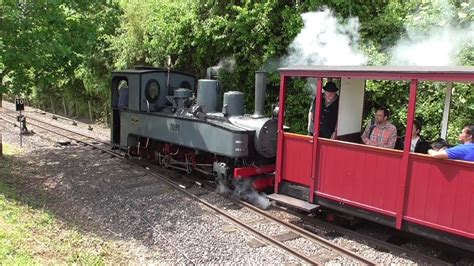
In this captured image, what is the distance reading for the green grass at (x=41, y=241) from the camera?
582cm

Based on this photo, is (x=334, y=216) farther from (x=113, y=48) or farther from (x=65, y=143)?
(x=113, y=48)

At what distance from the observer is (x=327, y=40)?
1084 centimetres

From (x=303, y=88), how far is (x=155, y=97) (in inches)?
154

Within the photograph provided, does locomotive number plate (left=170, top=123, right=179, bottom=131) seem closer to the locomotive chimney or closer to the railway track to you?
the railway track

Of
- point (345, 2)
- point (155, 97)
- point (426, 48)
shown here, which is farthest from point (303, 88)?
point (155, 97)

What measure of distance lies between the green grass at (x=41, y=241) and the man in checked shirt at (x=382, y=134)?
411cm

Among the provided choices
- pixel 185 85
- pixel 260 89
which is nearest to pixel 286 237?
pixel 260 89

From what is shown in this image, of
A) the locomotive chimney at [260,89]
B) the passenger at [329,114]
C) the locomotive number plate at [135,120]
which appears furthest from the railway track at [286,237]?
the locomotive chimney at [260,89]

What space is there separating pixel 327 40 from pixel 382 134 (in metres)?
4.75

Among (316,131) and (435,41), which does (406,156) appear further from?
(435,41)

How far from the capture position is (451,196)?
18.4 ft

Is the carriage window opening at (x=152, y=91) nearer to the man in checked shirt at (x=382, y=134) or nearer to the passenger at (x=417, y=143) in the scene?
the man in checked shirt at (x=382, y=134)

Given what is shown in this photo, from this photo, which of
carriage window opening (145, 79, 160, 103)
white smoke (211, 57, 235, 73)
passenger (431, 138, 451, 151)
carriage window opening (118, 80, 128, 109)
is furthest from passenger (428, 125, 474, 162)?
carriage window opening (118, 80, 128, 109)

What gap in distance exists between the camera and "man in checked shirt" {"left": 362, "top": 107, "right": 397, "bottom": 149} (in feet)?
21.7
